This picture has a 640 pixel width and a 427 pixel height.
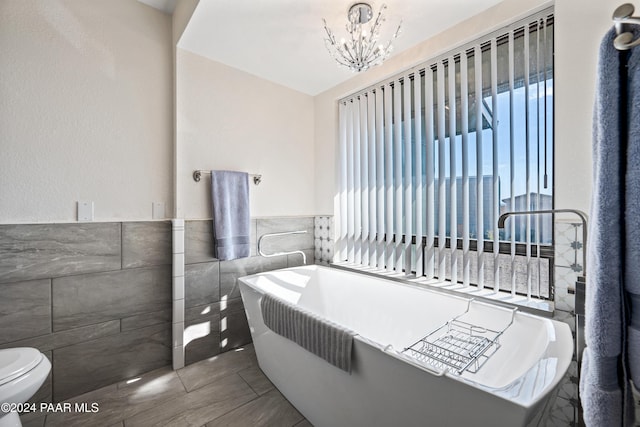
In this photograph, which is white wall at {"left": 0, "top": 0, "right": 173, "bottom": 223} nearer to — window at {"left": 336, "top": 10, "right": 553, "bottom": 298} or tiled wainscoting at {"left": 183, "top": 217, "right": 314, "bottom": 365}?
tiled wainscoting at {"left": 183, "top": 217, "right": 314, "bottom": 365}

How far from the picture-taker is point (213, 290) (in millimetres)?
2455

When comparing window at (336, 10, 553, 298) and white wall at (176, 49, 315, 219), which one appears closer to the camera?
window at (336, 10, 553, 298)

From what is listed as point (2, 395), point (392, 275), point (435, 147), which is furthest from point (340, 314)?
point (2, 395)

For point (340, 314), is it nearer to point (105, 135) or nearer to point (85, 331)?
point (85, 331)

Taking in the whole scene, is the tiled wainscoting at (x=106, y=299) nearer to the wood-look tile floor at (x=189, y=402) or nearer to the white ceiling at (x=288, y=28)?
the wood-look tile floor at (x=189, y=402)

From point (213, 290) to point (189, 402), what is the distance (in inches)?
32.6

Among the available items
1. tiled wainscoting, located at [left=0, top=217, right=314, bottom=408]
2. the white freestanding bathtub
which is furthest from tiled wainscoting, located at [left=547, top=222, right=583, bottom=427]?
tiled wainscoting, located at [left=0, top=217, right=314, bottom=408]

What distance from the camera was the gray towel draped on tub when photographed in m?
0.57

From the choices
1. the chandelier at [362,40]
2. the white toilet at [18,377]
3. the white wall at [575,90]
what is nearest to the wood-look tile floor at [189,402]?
the white toilet at [18,377]

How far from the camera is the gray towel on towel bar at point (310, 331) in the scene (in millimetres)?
1312

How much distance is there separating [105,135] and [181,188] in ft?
1.98

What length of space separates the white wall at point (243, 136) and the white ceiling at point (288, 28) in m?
0.19

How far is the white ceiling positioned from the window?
28cm

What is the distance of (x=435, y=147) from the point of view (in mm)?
2195
